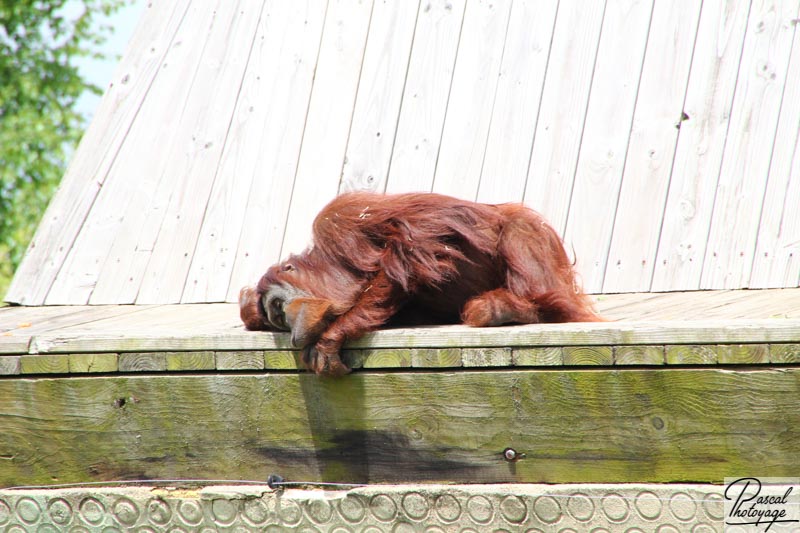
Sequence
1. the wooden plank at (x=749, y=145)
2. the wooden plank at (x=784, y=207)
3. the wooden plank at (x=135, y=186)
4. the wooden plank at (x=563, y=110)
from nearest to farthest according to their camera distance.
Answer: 1. the wooden plank at (x=784, y=207)
2. the wooden plank at (x=749, y=145)
3. the wooden plank at (x=563, y=110)
4. the wooden plank at (x=135, y=186)

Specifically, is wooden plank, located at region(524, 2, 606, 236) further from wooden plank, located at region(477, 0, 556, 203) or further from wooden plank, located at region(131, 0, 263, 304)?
wooden plank, located at region(131, 0, 263, 304)

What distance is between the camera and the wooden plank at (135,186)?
4.87 metres

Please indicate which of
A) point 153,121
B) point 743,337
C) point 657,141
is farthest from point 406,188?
point 743,337

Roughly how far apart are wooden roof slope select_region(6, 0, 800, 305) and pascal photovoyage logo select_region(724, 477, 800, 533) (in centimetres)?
161

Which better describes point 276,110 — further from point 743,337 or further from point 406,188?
point 743,337

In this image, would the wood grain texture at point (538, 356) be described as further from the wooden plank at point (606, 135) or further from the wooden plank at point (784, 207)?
the wooden plank at point (784, 207)

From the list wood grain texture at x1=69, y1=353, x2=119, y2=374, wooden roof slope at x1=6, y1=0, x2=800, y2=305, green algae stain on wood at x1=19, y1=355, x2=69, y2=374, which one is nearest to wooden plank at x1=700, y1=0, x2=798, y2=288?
wooden roof slope at x1=6, y1=0, x2=800, y2=305

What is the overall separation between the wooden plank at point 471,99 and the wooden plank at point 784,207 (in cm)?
141

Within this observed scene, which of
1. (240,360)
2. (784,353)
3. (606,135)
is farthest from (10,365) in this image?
(606,135)

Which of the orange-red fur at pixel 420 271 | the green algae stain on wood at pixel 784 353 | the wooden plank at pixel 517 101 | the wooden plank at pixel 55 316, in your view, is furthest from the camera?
the wooden plank at pixel 517 101

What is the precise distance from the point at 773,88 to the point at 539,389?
2478mm

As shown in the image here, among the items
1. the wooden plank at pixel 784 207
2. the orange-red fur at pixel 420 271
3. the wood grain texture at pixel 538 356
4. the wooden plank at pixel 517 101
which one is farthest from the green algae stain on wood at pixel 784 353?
the wooden plank at pixel 517 101

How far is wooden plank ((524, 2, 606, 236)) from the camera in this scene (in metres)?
4.63

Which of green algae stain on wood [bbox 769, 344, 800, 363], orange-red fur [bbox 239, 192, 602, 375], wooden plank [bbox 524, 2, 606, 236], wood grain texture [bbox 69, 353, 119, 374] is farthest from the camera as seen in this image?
wooden plank [bbox 524, 2, 606, 236]
